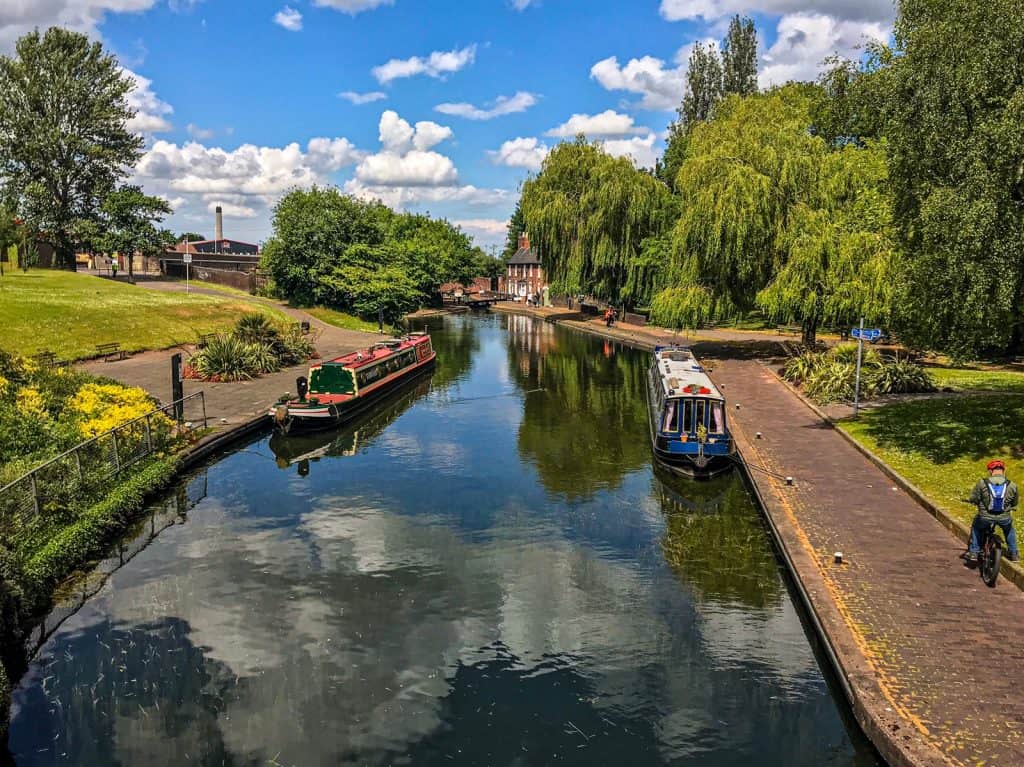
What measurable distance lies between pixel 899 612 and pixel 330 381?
22393 millimetres

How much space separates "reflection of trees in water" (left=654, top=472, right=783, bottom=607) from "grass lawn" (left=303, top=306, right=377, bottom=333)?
4049cm

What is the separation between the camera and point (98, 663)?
11719 millimetres

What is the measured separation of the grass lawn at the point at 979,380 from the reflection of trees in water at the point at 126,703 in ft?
87.7

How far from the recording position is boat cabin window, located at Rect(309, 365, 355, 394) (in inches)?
1142

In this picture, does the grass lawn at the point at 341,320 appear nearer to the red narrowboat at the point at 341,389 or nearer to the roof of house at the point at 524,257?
the red narrowboat at the point at 341,389

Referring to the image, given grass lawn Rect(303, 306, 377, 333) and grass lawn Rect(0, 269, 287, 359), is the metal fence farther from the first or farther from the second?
grass lawn Rect(303, 306, 377, 333)

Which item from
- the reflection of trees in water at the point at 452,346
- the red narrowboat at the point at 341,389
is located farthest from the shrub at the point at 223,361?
the reflection of trees in water at the point at 452,346

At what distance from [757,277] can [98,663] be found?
35186mm

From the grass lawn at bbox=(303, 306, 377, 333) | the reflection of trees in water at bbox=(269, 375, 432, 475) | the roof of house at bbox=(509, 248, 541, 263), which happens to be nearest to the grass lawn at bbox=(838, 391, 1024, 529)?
the reflection of trees in water at bbox=(269, 375, 432, 475)

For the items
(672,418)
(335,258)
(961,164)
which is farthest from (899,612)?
(335,258)

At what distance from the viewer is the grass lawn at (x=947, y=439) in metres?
16.8

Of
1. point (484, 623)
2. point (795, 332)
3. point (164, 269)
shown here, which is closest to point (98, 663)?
point (484, 623)

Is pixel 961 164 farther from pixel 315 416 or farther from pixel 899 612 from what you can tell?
pixel 315 416

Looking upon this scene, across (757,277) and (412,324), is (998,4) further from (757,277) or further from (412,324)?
(412,324)
